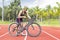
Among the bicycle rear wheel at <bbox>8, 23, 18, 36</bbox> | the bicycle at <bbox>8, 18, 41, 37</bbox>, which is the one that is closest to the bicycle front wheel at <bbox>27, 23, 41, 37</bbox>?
the bicycle at <bbox>8, 18, 41, 37</bbox>

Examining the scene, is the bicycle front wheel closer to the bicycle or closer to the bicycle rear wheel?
the bicycle

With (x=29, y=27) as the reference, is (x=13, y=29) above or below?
A: below

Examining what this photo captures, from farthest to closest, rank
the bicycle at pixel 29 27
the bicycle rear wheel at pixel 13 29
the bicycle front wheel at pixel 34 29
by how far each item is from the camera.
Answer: the bicycle rear wheel at pixel 13 29 < the bicycle at pixel 29 27 < the bicycle front wheel at pixel 34 29

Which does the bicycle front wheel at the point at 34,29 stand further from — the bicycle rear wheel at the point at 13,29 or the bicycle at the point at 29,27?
the bicycle rear wheel at the point at 13,29

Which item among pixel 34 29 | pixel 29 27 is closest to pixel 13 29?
pixel 29 27

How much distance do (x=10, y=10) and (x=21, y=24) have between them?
61552 mm

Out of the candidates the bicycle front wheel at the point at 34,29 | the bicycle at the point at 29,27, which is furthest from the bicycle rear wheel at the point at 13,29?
the bicycle front wheel at the point at 34,29

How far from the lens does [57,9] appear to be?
63000mm

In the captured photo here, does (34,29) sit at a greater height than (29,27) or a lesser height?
lesser

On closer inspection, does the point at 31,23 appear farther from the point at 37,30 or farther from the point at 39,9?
the point at 39,9

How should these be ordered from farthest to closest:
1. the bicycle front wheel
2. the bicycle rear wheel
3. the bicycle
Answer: the bicycle rear wheel
the bicycle
the bicycle front wheel

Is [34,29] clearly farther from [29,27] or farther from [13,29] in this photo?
[13,29]

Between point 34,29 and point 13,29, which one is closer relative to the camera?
point 34,29

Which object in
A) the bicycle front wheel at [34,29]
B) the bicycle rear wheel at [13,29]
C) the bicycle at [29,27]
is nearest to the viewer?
the bicycle front wheel at [34,29]
